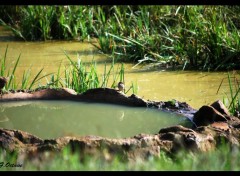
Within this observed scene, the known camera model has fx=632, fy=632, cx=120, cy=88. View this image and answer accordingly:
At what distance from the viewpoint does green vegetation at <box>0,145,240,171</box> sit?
3000 millimetres

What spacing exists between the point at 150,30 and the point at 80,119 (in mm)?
5673

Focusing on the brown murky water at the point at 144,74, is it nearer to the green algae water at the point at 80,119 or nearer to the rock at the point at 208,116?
the green algae water at the point at 80,119

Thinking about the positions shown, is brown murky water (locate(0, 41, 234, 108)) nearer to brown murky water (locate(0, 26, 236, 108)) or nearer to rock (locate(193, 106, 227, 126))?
brown murky water (locate(0, 26, 236, 108))

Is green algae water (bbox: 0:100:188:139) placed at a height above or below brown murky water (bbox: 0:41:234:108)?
above

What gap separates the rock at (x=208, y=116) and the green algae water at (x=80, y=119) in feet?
0.69

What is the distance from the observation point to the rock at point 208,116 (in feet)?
14.1

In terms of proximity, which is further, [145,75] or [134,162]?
[145,75]

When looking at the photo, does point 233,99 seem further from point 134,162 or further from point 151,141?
point 134,162

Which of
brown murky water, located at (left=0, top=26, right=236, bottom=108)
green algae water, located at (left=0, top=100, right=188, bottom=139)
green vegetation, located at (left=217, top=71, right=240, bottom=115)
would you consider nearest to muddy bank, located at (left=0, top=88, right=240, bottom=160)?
green algae water, located at (left=0, top=100, right=188, bottom=139)

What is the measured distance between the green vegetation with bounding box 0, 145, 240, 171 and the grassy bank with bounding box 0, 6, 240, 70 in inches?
141

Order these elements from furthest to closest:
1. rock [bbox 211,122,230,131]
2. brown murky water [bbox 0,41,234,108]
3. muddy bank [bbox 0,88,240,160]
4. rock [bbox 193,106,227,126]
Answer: brown murky water [bbox 0,41,234,108] < rock [bbox 193,106,227,126] < rock [bbox 211,122,230,131] < muddy bank [bbox 0,88,240,160]

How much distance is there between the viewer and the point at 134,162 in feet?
11.6

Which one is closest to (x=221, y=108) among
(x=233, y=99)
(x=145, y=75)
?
(x=233, y=99)
